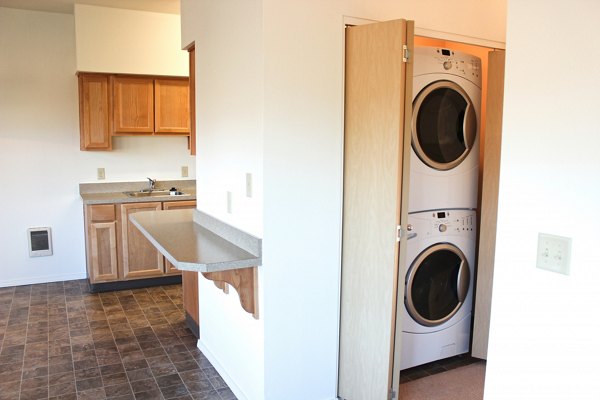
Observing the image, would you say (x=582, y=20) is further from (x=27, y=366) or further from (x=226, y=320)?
(x=27, y=366)

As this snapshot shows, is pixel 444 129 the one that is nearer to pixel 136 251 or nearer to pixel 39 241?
pixel 136 251

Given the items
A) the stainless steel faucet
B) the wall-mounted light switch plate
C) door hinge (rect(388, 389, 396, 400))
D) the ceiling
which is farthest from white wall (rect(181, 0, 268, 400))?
the stainless steel faucet

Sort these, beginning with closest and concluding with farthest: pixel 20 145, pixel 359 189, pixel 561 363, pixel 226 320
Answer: pixel 561 363, pixel 359 189, pixel 226 320, pixel 20 145

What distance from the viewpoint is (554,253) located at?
1.42 metres

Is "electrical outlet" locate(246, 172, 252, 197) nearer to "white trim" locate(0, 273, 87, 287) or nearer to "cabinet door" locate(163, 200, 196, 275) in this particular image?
"cabinet door" locate(163, 200, 196, 275)

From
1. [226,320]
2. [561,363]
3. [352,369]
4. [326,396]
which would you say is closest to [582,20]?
[561,363]

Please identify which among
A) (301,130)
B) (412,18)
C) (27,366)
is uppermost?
(412,18)

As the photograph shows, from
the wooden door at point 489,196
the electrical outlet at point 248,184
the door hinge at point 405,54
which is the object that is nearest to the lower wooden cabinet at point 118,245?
the electrical outlet at point 248,184

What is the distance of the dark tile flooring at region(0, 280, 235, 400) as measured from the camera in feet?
9.70

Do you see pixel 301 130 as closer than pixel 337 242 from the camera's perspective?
Yes

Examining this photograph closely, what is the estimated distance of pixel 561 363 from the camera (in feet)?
4.66

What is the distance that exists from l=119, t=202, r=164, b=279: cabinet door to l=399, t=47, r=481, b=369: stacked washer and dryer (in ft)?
9.21

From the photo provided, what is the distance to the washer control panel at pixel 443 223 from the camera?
2.90 meters

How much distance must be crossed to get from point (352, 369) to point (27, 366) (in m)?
2.10
